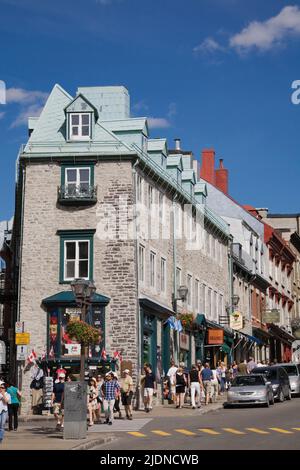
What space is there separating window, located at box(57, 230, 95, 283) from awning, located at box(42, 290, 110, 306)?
0.77 metres

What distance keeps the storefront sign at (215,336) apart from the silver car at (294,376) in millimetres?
5582

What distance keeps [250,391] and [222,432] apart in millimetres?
9460

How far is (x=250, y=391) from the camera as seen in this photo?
→ 3144 centimetres

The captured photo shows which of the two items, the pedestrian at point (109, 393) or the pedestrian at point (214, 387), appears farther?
the pedestrian at point (214, 387)

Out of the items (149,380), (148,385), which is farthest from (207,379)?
(149,380)

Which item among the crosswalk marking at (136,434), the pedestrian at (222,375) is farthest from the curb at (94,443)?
the pedestrian at (222,375)

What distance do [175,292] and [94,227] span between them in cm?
724

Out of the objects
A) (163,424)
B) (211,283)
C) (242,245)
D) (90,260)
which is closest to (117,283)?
(90,260)

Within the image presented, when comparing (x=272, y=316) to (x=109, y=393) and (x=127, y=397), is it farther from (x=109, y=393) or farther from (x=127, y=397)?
→ (x=109, y=393)

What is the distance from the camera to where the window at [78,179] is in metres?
34.0

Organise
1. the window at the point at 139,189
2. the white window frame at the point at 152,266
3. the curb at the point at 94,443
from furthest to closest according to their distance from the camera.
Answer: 1. the white window frame at the point at 152,266
2. the window at the point at 139,189
3. the curb at the point at 94,443

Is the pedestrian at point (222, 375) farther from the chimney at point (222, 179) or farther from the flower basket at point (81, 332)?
the chimney at point (222, 179)

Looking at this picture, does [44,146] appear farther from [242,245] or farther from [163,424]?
[242,245]

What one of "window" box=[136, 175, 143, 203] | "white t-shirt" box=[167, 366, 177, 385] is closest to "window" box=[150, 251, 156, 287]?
"window" box=[136, 175, 143, 203]
